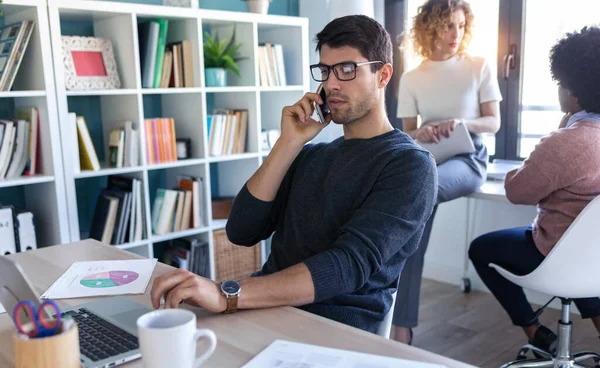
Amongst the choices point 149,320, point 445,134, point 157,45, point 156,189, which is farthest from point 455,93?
point 149,320

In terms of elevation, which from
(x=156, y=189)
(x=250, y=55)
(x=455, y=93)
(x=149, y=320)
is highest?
(x=250, y=55)

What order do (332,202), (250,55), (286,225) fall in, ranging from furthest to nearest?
(250,55)
(286,225)
(332,202)

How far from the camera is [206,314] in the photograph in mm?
1112

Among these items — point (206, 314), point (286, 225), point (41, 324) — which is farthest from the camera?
point (286, 225)

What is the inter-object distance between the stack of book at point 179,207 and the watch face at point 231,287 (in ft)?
6.46

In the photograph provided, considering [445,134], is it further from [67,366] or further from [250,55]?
[67,366]

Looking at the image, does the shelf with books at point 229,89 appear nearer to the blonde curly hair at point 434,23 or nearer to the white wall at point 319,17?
the white wall at point 319,17

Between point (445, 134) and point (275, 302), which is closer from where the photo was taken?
point (275, 302)

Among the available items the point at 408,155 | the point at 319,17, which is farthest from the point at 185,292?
the point at 319,17

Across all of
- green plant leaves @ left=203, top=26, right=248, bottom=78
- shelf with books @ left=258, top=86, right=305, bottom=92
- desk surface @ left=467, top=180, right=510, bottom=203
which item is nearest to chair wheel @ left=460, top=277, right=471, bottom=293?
desk surface @ left=467, top=180, right=510, bottom=203

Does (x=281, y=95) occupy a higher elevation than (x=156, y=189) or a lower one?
higher

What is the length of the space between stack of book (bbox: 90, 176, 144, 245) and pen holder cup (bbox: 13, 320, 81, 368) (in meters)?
2.15

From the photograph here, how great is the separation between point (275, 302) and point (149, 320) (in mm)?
413

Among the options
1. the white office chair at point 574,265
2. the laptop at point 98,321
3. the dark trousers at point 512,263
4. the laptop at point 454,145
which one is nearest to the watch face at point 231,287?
the laptop at point 98,321
